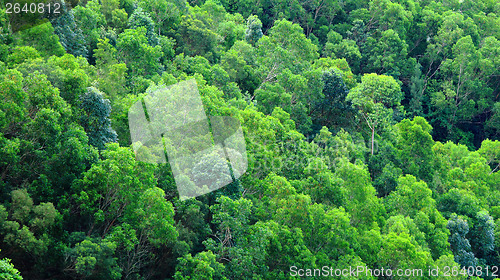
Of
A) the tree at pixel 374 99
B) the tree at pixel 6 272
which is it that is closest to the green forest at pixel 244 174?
the tree at pixel 6 272

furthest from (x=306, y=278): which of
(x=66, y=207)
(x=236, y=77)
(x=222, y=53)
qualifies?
(x=222, y=53)

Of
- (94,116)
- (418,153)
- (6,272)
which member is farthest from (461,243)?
(6,272)

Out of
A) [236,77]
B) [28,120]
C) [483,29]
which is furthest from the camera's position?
[483,29]

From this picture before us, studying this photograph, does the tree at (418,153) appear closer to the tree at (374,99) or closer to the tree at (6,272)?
the tree at (374,99)

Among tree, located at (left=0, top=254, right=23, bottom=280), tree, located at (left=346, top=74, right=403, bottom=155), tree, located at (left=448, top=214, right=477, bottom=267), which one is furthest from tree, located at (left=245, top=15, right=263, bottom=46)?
tree, located at (left=0, top=254, right=23, bottom=280)

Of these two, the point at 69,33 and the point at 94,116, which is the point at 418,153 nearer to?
the point at 69,33

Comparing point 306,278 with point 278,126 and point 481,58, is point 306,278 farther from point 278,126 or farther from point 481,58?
point 481,58
